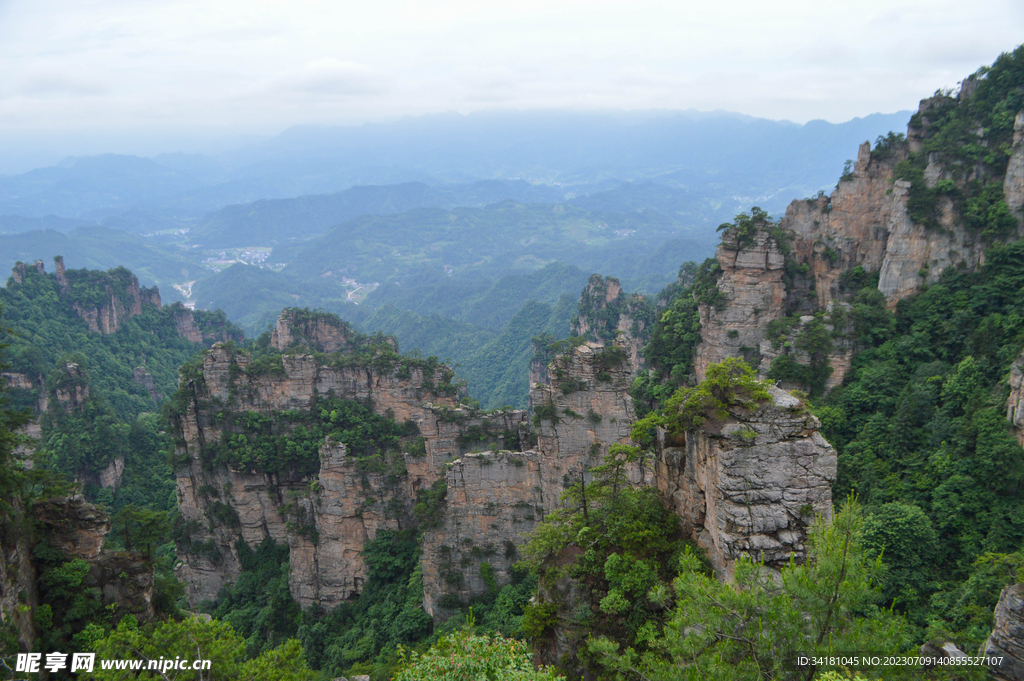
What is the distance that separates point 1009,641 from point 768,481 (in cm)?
518

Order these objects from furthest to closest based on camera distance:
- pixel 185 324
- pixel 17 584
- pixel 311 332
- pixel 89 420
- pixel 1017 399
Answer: pixel 185 324, pixel 311 332, pixel 89 420, pixel 1017 399, pixel 17 584

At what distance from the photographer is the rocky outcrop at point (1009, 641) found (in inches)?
477

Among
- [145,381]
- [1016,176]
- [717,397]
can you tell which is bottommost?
[145,381]

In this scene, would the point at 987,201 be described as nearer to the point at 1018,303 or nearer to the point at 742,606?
the point at 1018,303

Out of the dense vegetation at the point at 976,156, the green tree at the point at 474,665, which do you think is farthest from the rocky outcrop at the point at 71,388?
the dense vegetation at the point at 976,156

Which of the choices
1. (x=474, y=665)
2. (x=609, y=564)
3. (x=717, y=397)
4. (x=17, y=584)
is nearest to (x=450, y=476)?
(x=609, y=564)

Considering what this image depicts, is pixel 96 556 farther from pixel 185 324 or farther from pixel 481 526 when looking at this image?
pixel 185 324

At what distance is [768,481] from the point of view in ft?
45.5

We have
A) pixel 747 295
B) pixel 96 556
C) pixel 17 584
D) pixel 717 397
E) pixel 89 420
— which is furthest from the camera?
pixel 89 420

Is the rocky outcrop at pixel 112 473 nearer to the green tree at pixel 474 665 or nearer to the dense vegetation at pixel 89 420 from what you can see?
the dense vegetation at pixel 89 420

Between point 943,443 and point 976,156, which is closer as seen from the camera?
point 943,443

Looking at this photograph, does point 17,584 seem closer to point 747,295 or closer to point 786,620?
point 786,620

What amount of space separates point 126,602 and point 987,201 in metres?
37.9

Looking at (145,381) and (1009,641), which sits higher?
(1009,641)
